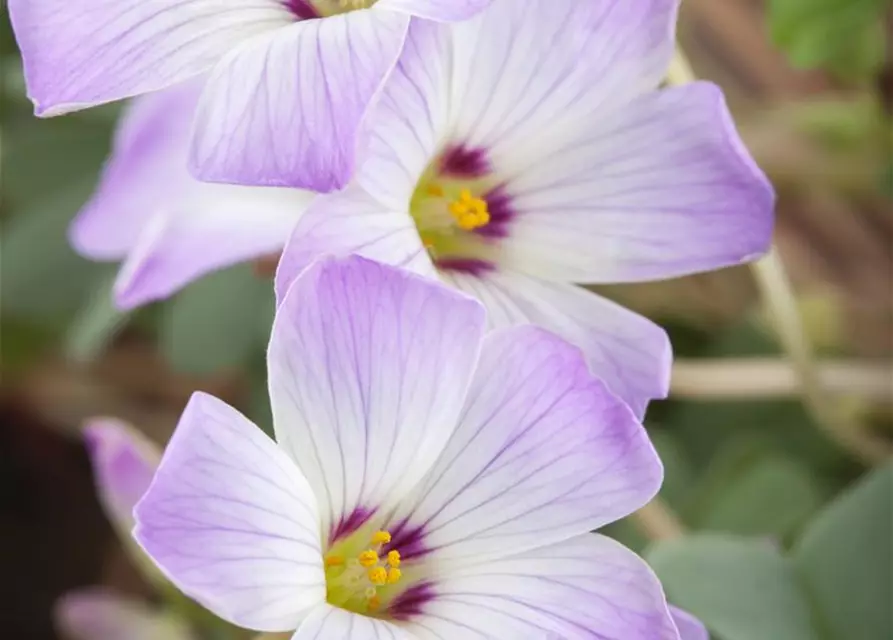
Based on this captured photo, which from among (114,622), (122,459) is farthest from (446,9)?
(114,622)

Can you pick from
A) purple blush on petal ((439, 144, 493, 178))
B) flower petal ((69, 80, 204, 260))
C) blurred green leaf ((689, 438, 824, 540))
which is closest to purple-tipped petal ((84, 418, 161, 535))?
flower petal ((69, 80, 204, 260))

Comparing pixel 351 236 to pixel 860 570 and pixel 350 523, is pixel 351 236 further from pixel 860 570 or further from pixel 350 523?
pixel 860 570

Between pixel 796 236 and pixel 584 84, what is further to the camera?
pixel 796 236

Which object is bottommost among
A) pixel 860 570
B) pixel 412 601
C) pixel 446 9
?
pixel 860 570

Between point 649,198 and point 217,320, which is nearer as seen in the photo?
point 649,198

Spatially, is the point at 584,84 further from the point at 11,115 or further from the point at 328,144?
the point at 11,115

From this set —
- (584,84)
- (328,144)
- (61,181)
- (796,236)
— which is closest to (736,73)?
(796,236)
